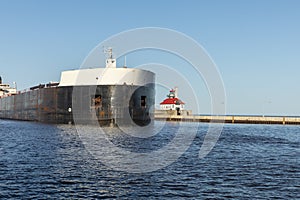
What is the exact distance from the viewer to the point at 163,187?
16688mm

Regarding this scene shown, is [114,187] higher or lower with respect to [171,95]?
lower

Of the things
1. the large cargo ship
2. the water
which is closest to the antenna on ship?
the large cargo ship

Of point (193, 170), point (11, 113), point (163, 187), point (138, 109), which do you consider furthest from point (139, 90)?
point (11, 113)

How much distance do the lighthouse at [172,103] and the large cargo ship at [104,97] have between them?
7494cm

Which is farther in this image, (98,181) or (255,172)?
(255,172)

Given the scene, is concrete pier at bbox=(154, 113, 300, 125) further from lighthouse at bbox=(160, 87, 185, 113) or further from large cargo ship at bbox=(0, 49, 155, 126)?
large cargo ship at bbox=(0, 49, 155, 126)

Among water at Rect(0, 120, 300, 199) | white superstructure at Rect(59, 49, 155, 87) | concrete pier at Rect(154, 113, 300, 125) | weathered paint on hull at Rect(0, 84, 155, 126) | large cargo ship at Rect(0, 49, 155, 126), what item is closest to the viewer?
water at Rect(0, 120, 300, 199)

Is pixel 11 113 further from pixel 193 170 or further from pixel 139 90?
pixel 193 170

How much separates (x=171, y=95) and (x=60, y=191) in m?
133

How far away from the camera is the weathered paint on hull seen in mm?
54750

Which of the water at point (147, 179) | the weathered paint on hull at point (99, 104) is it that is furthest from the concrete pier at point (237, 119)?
the water at point (147, 179)

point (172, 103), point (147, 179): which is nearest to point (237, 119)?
point (172, 103)

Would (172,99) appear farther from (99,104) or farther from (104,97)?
(104,97)

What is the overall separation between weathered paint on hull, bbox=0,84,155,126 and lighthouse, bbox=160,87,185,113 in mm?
75300
